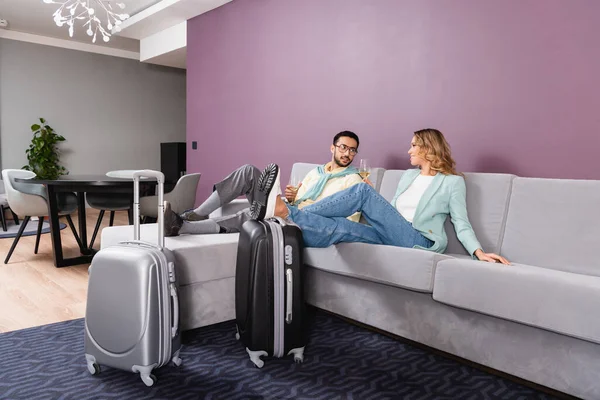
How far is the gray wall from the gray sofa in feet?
17.5

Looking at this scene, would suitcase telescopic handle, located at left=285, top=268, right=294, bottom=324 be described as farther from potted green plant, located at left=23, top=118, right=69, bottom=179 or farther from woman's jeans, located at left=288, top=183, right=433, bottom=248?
potted green plant, located at left=23, top=118, right=69, bottom=179

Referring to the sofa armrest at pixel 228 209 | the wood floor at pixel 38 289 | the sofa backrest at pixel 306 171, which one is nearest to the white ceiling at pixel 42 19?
the wood floor at pixel 38 289

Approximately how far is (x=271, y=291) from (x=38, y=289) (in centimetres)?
192

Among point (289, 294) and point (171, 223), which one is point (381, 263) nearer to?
point (289, 294)

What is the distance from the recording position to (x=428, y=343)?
2.20 metres

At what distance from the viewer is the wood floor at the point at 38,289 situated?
2.64 m

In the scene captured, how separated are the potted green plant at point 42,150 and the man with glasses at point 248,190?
485cm

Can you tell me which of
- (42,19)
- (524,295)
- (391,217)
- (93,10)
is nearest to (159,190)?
(391,217)

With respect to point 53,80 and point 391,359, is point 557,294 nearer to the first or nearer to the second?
point 391,359

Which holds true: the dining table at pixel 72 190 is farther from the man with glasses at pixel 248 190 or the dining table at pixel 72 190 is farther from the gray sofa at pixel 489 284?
the gray sofa at pixel 489 284

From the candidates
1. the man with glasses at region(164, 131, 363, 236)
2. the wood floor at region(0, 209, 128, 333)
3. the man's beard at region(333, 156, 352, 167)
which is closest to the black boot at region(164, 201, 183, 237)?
the man with glasses at region(164, 131, 363, 236)

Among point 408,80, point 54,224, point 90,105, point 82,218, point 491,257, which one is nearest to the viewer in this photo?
point 491,257

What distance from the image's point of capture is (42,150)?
272 inches

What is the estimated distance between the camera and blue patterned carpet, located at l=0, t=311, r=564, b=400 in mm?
1832
